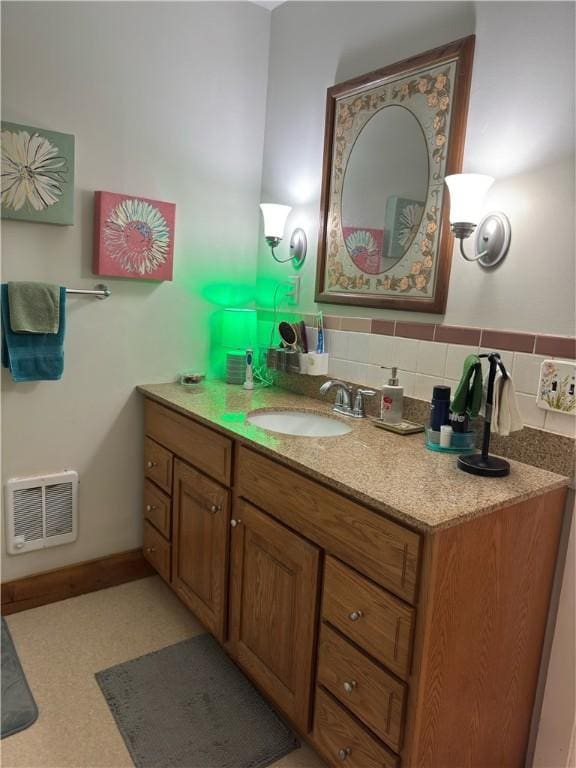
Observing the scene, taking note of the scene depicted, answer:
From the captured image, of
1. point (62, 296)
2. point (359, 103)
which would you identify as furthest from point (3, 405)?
point (359, 103)

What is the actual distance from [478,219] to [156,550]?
1.74m

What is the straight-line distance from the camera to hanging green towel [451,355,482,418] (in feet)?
4.56

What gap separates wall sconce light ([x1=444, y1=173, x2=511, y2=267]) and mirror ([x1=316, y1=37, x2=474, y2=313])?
128 mm

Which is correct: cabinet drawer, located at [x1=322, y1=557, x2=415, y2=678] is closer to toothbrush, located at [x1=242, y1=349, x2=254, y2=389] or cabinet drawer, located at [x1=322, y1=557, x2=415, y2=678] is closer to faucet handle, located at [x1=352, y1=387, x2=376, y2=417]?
faucet handle, located at [x1=352, y1=387, x2=376, y2=417]

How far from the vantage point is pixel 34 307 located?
1.89 metres

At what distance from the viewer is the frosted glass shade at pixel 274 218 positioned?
2203mm

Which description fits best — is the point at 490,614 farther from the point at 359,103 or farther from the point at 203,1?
the point at 203,1

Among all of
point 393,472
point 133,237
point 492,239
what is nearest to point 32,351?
point 133,237

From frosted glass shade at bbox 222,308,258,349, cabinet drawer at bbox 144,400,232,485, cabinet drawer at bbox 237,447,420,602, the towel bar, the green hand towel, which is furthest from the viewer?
frosted glass shade at bbox 222,308,258,349

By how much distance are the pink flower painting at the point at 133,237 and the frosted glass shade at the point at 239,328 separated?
307 millimetres

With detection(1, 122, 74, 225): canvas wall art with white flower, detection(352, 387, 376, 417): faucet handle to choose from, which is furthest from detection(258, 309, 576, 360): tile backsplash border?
detection(1, 122, 74, 225): canvas wall art with white flower

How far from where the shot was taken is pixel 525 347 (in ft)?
4.85

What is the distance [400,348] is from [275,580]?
0.86m

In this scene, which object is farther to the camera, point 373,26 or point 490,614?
point 373,26
